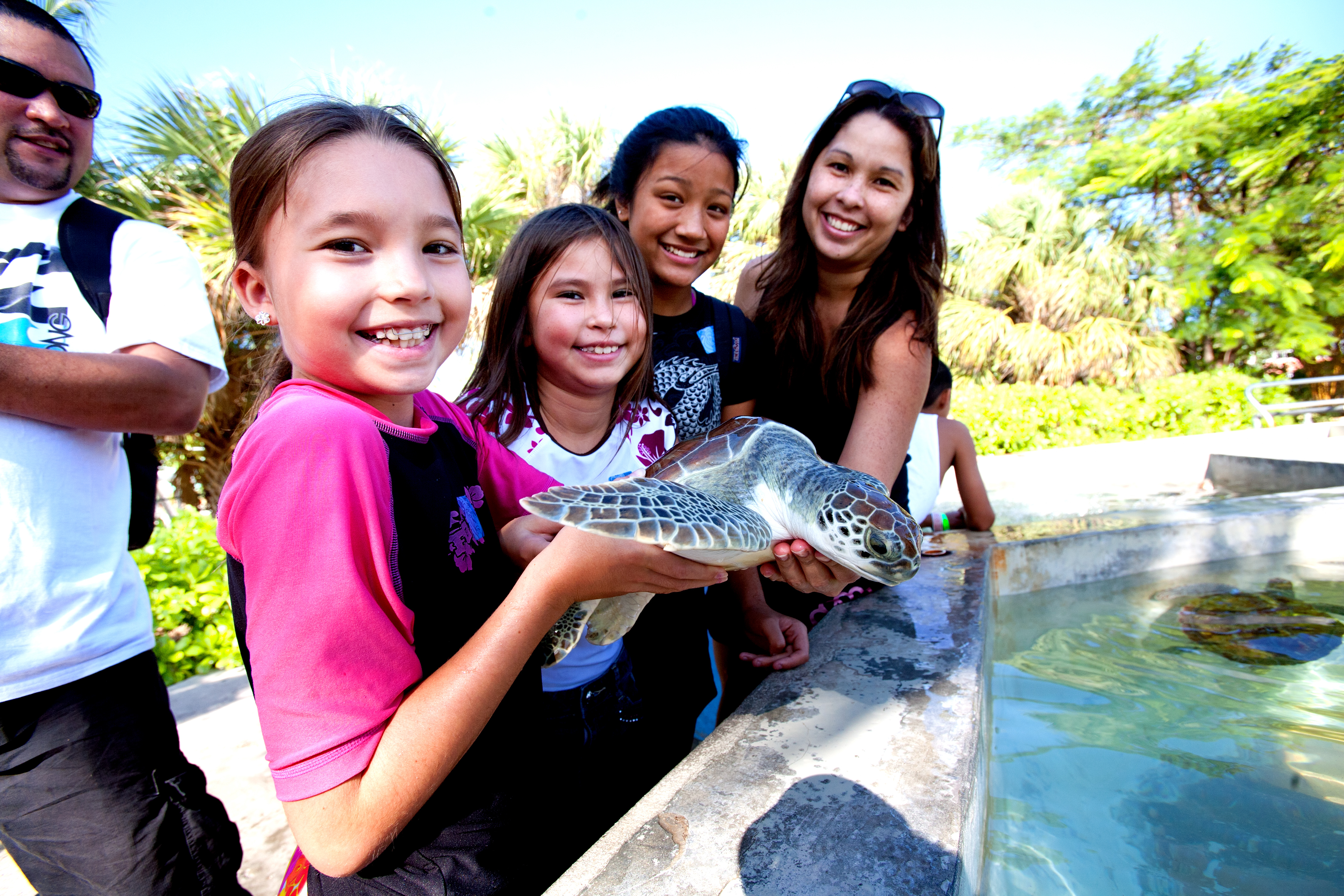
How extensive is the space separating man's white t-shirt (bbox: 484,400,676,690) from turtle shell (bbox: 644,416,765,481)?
0.05 meters

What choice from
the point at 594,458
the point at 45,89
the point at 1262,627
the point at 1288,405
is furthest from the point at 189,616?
the point at 1288,405

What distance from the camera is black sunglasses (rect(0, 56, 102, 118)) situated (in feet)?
3.86

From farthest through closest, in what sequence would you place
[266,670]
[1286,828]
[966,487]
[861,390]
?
[966,487], [861,390], [1286,828], [266,670]

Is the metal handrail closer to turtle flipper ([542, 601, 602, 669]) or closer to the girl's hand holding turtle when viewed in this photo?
the girl's hand holding turtle

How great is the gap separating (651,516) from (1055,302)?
13.8 m

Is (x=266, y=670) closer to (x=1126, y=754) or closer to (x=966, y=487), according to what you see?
(x=1126, y=754)

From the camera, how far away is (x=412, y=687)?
2.62 ft

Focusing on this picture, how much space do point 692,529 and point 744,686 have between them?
117 centimetres

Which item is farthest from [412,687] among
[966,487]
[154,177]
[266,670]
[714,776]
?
[154,177]

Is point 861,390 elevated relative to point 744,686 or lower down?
elevated

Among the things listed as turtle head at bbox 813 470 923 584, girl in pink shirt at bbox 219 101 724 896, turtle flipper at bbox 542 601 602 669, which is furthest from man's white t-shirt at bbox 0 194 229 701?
turtle head at bbox 813 470 923 584

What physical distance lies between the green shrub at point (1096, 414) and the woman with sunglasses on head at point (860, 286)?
694 centimetres

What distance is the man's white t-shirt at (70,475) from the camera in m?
1.11

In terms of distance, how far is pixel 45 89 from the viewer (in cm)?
122
